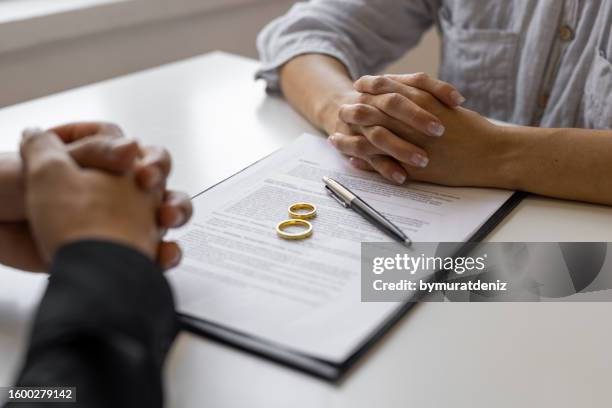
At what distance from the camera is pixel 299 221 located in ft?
2.13

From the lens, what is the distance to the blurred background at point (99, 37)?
1.47 meters

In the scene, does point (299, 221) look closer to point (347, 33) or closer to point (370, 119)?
point (370, 119)

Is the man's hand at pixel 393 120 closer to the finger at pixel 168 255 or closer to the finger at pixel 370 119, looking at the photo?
the finger at pixel 370 119

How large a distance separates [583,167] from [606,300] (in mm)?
200

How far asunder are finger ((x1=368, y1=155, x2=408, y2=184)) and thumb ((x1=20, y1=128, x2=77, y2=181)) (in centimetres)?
36

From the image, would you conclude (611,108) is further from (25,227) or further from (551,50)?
(25,227)

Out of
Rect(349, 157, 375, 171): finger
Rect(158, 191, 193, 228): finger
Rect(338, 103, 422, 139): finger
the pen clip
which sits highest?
Rect(158, 191, 193, 228): finger

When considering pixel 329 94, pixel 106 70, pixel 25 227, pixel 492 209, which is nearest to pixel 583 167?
pixel 492 209

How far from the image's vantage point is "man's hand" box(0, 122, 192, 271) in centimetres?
51

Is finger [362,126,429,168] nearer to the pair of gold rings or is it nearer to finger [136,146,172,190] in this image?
the pair of gold rings

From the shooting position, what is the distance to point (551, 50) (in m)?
1.02

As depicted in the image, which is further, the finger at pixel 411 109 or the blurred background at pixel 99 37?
the blurred background at pixel 99 37

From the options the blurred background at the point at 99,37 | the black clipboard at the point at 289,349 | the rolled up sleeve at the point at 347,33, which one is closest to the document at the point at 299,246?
the black clipboard at the point at 289,349

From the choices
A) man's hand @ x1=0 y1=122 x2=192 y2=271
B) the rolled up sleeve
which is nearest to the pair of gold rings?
man's hand @ x1=0 y1=122 x2=192 y2=271
